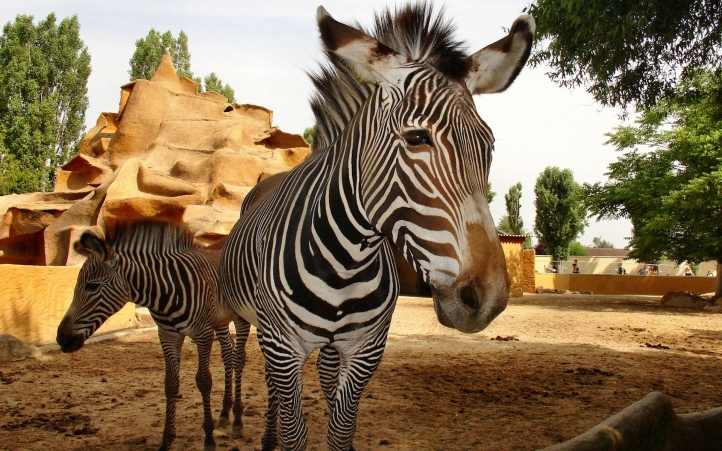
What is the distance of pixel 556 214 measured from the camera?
151ft

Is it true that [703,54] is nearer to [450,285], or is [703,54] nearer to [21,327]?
[450,285]

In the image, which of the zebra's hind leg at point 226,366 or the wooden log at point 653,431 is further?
the zebra's hind leg at point 226,366

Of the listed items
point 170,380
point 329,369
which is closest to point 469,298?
point 329,369

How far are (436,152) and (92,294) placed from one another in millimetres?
3702

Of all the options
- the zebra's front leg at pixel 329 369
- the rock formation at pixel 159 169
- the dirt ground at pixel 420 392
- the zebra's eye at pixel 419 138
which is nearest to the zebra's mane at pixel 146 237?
the dirt ground at pixel 420 392

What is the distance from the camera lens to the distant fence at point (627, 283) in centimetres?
2823

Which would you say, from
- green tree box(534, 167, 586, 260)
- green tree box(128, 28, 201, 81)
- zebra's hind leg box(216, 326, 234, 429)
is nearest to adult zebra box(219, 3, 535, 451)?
zebra's hind leg box(216, 326, 234, 429)

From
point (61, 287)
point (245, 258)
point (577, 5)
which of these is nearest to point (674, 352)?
point (577, 5)

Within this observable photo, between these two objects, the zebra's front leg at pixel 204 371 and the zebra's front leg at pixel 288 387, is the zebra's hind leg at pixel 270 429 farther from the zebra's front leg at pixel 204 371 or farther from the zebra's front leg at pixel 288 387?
the zebra's front leg at pixel 288 387

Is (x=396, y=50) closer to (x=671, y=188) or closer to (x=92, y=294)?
(x=92, y=294)

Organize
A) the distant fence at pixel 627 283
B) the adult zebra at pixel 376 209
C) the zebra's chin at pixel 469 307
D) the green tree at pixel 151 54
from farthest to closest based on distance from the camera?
the green tree at pixel 151 54 → the distant fence at pixel 627 283 → the adult zebra at pixel 376 209 → the zebra's chin at pixel 469 307

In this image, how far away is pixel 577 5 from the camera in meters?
5.71

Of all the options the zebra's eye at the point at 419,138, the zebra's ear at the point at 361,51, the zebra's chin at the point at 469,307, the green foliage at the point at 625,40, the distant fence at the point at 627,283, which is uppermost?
the green foliage at the point at 625,40

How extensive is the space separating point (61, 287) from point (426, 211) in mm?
8555
